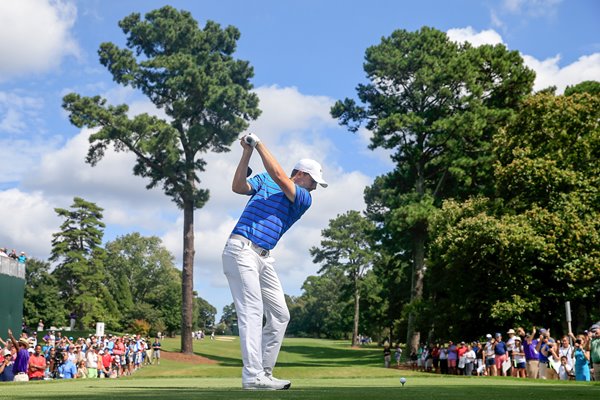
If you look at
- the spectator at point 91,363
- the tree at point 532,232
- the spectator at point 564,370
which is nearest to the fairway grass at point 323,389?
the spectator at point 564,370

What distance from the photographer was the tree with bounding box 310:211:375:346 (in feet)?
296

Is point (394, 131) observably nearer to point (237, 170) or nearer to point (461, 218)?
point (461, 218)

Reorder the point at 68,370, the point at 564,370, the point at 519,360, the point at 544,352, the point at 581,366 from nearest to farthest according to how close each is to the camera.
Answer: the point at 581,366
the point at 564,370
the point at 544,352
the point at 519,360
the point at 68,370

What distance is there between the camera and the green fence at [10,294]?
36.7 meters

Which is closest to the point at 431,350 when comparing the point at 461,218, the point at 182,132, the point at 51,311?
the point at 461,218

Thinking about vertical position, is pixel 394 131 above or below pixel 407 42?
below

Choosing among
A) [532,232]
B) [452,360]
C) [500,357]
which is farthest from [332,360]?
[500,357]

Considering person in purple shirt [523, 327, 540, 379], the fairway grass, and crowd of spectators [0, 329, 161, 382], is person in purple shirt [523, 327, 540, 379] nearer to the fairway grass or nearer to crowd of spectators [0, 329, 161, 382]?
the fairway grass

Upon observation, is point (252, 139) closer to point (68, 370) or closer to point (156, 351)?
point (68, 370)

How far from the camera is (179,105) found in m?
46.9

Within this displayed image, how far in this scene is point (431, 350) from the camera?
37.4 metres

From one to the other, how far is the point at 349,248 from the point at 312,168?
86.4 metres

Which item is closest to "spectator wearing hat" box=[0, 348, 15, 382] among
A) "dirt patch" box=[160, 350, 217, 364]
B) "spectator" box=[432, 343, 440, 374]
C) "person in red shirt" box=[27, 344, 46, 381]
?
"person in red shirt" box=[27, 344, 46, 381]

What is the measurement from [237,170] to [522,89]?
38.9 meters
